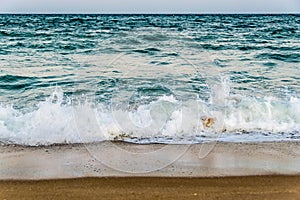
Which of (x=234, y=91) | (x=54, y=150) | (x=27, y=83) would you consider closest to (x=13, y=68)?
(x=27, y=83)

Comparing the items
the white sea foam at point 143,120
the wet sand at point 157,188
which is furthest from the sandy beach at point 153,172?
the white sea foam at point 143,120

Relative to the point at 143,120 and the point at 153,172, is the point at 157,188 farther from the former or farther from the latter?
the point at 143,120

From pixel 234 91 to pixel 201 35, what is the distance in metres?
11.2

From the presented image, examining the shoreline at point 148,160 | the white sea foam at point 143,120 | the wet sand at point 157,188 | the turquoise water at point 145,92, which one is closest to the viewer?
the wet sand at point 157,188

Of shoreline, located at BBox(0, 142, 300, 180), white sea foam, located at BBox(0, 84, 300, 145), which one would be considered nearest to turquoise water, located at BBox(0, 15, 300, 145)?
white sea foam, located at BBox(0, 84, 300, 145)

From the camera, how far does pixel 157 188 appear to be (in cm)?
433

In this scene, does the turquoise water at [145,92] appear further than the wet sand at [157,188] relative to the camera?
Yes

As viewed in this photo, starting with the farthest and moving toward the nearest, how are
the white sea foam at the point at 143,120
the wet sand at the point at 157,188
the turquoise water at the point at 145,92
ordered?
the turquoise water at the point at 145,92 → the white sea foam at the point at 143,120 → the wet sand at the point at 157,188

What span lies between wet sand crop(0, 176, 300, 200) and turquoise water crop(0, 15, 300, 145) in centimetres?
178

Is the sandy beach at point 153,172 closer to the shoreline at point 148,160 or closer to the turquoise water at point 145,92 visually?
the shoreline at point 148,160

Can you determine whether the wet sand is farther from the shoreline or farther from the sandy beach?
the shoreline

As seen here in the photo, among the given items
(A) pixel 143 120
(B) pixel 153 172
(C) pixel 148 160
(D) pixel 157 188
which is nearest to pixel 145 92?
(A) pixel 143 120

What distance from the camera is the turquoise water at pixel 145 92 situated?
22.3ft

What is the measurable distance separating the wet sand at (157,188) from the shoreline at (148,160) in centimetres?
17
